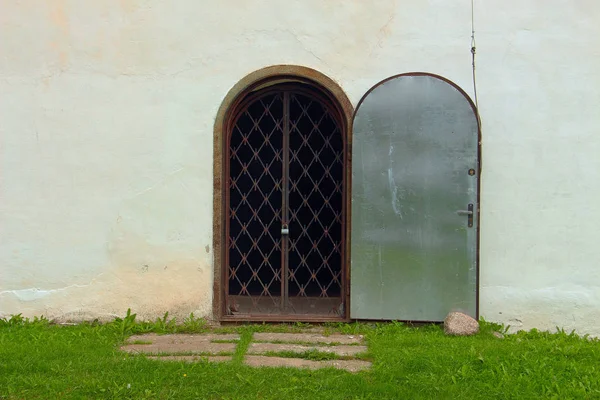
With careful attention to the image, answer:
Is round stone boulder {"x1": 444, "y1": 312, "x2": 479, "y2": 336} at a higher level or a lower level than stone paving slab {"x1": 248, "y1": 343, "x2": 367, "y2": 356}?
higher

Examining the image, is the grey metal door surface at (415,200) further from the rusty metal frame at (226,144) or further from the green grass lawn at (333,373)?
the green grass lawn at (333,373)

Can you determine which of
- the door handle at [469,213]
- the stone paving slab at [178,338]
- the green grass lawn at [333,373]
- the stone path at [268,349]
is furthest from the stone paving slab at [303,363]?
the door handle at [469,213]

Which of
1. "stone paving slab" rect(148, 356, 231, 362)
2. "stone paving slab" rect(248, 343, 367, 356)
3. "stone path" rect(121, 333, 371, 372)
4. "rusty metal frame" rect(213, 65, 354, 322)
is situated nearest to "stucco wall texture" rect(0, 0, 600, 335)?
"rusty metal frame" rect(213, 65, 354, 322)

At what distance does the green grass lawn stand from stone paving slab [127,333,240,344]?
20 centimetres

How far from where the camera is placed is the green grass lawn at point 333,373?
12.2 feet

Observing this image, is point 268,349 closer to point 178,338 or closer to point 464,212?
point 178,338

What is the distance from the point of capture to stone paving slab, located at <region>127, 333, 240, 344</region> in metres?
4.84

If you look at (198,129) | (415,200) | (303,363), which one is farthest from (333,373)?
(198,129)

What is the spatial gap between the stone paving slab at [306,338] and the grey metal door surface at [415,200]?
32cm

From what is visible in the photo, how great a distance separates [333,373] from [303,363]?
1.04ft

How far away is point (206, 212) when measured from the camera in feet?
A: 17.3

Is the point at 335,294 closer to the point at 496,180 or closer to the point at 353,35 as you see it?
the point at 496,180

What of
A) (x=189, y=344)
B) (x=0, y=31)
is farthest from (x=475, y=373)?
(x=0, y=31)

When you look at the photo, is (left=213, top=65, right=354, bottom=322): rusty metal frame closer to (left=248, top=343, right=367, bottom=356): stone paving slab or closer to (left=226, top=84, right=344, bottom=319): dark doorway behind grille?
(left=226, top=84, right=344, bottom=319): dark doorway behind grille
